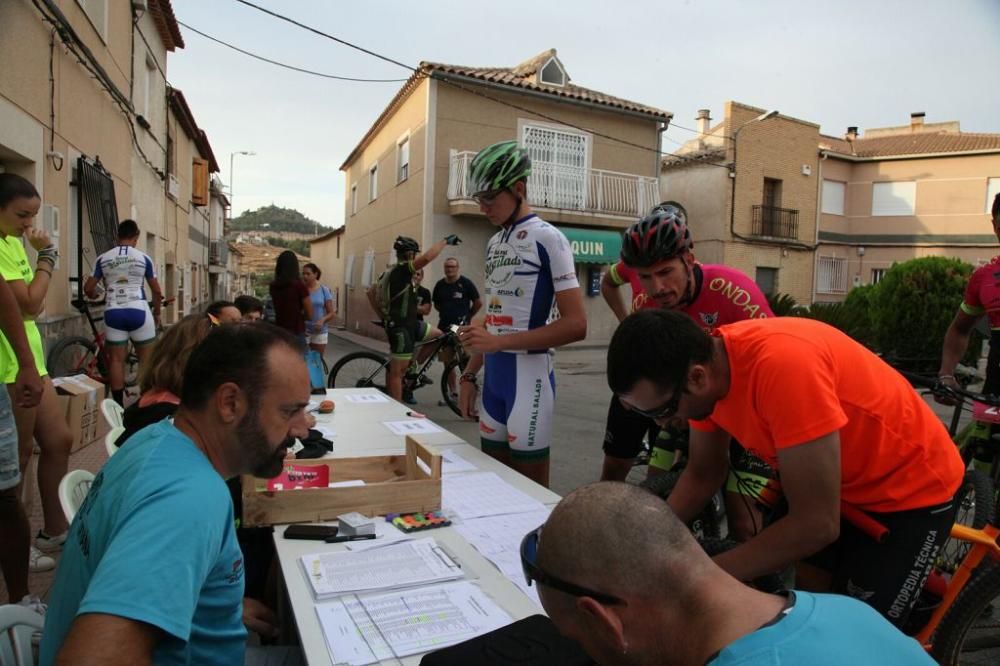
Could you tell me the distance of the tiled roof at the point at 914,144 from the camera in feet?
87.6

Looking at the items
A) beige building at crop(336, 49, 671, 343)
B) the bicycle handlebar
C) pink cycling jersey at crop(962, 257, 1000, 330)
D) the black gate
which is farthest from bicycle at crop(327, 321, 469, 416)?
beige building at crop(336, 49, 671, 343)

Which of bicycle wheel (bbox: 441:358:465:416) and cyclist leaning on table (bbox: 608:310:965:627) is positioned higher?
cyclist leaning on table (bbox: 608:310:965:627)

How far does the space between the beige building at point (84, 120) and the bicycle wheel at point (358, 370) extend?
2.86 meters

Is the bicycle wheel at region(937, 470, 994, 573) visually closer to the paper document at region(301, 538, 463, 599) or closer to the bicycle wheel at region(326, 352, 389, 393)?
the paper document at region(301, 538, 463, 599)

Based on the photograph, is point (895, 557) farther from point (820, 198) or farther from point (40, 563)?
point (820, 198)

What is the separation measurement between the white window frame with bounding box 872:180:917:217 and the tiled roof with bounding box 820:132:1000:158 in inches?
49.3

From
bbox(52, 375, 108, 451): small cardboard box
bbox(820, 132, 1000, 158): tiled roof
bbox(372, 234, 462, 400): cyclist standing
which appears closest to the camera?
bbox(52, 375, 108, 451): small cardboard box

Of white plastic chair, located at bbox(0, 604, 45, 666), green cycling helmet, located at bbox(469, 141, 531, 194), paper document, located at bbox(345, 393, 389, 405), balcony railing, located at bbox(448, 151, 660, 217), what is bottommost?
white plastic chair, located at bbox(0, 604, 45, 666)

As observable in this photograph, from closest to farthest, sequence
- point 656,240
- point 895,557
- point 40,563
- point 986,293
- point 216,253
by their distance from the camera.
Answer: point 895,557 → point 656,240 → point 40,563 → point 986,293 → point 216,253

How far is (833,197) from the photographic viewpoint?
2608 centimetres

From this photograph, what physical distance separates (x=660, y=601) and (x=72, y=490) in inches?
71.5

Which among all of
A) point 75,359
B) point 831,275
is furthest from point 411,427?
point 831,275

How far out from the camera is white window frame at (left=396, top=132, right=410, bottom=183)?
18.0 meters

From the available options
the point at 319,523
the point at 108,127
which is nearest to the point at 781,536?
the point at 319,523
